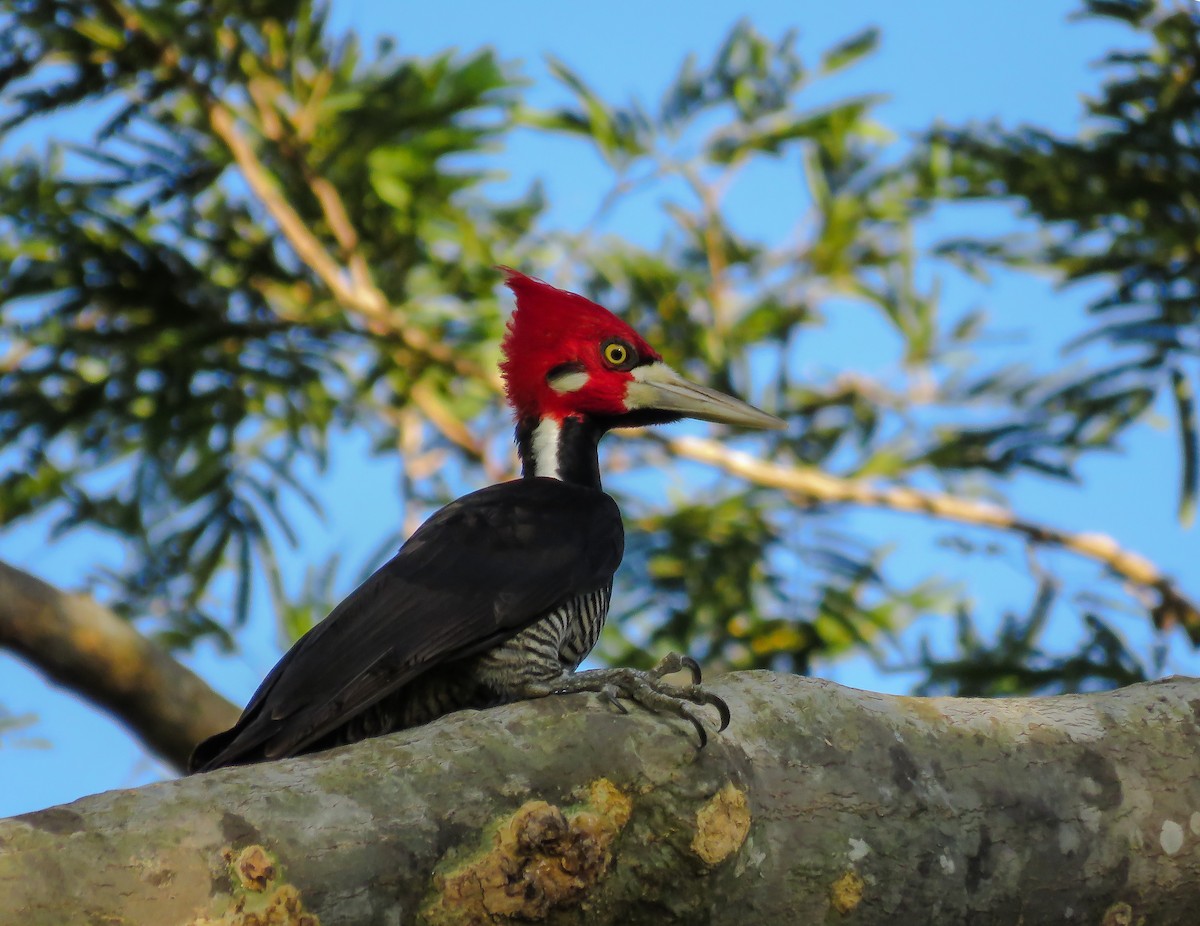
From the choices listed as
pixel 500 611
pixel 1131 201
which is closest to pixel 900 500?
pixel 1131 201

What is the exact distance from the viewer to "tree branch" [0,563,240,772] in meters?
4.04

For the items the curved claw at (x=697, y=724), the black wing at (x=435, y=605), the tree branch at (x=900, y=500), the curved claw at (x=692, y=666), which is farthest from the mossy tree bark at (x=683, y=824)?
the tree branch at (x=900, y=500)

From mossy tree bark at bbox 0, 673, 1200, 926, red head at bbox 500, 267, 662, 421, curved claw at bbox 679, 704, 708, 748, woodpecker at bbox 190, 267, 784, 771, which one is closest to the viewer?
mossy tree bark at bbox 0, 673, 1200, 926

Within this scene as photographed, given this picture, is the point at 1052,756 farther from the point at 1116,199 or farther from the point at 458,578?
the point at 1116,199

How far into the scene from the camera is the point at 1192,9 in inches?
210

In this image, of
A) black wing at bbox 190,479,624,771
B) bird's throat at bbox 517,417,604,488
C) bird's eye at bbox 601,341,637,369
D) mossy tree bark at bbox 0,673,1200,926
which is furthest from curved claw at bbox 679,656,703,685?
bird's eye at bbox 601,341,637,369

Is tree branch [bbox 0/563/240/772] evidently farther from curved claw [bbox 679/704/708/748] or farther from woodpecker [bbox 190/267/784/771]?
curved claw [bbox 679/704/708/748]

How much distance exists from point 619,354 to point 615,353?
11 millimetres

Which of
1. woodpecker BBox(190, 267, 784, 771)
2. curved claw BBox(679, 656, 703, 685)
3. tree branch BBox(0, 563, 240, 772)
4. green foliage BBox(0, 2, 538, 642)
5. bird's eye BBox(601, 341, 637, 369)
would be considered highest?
green foliage BBox(0, 2, 538, 642)

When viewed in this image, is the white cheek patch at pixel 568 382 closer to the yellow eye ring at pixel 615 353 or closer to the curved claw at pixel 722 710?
the yellow eye ring at pixel 615 353

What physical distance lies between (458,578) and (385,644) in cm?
27

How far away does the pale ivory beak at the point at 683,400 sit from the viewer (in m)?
3.92

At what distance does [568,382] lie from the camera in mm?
3992

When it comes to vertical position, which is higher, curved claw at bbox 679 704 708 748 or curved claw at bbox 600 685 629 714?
curved claw at bbox 600 685 629 714
